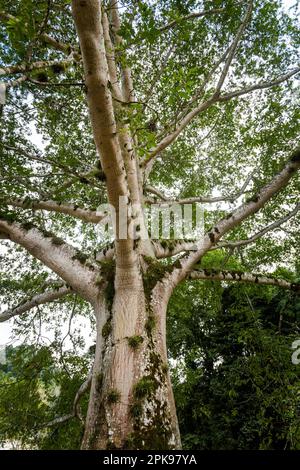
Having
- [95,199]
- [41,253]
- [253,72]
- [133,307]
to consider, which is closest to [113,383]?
[133,307]

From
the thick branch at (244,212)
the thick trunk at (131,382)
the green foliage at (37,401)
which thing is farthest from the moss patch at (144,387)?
the green foliage at (37,401)

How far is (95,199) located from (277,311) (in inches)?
281

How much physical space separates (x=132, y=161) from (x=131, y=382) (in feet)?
9.47

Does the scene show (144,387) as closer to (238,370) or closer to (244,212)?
(244,212)

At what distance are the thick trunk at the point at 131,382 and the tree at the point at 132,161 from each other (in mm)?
11

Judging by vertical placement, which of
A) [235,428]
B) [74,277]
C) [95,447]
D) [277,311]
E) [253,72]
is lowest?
[235,428]

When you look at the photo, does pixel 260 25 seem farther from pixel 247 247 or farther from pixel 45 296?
pixel 45 296

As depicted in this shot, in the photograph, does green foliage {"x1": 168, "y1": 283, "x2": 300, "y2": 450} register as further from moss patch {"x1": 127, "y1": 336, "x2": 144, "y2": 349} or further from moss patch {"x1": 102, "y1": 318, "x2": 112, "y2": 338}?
moss patch {"x1": 102, "y1": 318, "x2": 112, "y2": 338}

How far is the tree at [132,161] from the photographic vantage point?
2172 mm

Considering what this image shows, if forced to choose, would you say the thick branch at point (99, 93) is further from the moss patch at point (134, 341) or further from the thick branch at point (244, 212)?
the thick branch at point (244, 212)

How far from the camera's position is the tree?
7.13 feet

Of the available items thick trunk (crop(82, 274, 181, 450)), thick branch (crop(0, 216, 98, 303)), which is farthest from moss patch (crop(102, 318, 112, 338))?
thick branch (crop(0, 216, 98, 303))

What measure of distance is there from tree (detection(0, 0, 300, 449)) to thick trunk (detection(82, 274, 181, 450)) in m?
0.01

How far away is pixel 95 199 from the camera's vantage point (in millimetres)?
6570
